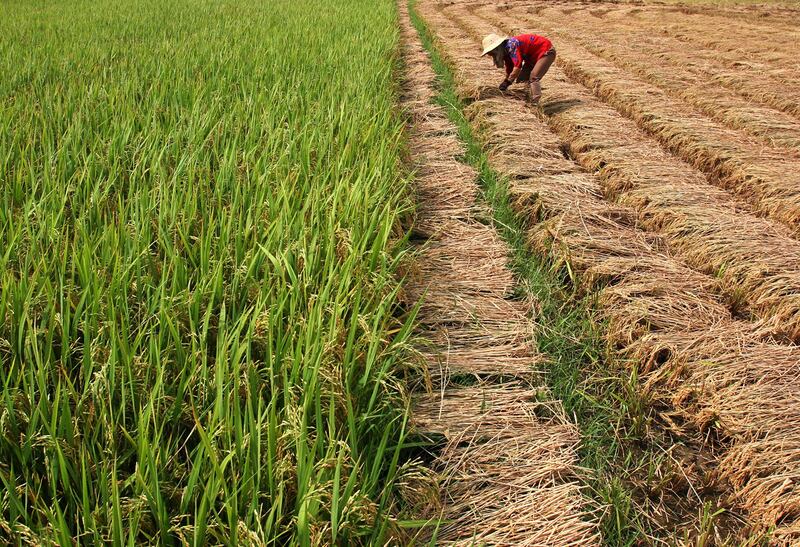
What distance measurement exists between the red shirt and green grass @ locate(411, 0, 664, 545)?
7.89 feet

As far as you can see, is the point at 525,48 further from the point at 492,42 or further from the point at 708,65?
the point at 708,65

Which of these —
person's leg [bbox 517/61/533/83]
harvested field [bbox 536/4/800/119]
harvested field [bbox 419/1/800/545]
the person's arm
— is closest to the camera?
harvested field [bbox 419/1/800/545]

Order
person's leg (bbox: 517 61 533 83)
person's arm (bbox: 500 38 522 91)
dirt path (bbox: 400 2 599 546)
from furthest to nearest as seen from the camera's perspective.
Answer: person's leg (bbox: 517 61 533 83), person's arm (bbox: 500 38 522 91), dirt path (bbox: 400 2 599 546)

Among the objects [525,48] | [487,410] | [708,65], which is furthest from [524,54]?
[487,410]

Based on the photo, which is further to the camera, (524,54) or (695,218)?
(524,54)

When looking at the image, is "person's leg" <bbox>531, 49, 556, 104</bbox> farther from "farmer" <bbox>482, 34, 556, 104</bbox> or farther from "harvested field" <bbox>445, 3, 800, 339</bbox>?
"harvested field" <bbox>445, 3, 800, 339</bbox>

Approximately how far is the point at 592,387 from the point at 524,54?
3.85 metres

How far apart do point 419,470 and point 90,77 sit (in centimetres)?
399

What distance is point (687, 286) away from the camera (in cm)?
249

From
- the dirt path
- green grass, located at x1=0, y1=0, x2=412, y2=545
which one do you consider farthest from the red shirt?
the dirt path

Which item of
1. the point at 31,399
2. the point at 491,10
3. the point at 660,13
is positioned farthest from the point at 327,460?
the point at 660,13

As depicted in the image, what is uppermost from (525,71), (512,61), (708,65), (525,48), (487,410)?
(525,48)

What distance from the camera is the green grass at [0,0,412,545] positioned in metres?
1.08

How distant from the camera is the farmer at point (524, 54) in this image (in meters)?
4.90
